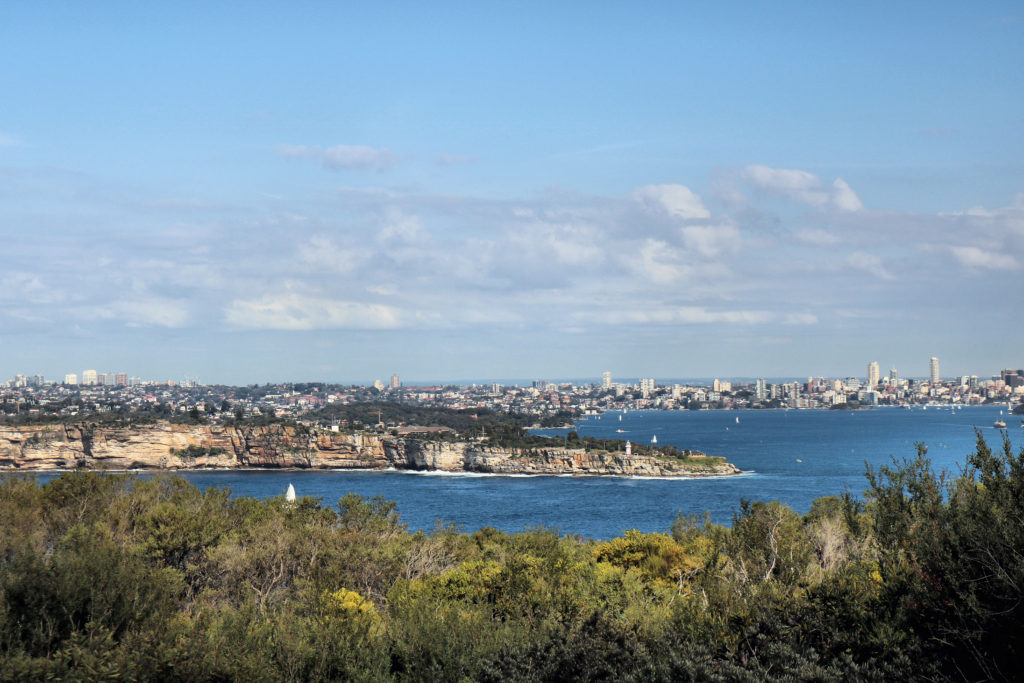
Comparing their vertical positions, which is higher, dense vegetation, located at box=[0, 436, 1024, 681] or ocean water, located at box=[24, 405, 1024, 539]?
dense vegetation, located at box=[0, 436, 1024, 681]

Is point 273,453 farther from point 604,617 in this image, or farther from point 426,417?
point 604,617

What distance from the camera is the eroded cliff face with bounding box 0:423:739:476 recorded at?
76250mm

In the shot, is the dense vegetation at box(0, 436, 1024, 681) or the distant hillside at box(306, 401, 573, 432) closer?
the dense vegetation at box(0, 436, 1024, 681)

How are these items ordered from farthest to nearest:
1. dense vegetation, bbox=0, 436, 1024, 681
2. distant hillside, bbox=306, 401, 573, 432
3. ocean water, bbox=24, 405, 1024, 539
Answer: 1. distant hillside, bbox=306, 401, 573, 432
2. ocean water, bbox=24, 405, 1024, 539
3. dense vegetation, bbox=0, 436, 1024, 681

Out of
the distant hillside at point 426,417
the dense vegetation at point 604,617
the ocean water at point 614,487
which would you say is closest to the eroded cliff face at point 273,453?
the ocean water at point 614,487

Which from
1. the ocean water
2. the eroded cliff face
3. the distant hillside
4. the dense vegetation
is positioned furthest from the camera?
the distant hillside

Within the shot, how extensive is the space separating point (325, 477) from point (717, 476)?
118 feet

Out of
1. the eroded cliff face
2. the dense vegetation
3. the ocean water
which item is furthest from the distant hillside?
the dense vegetation

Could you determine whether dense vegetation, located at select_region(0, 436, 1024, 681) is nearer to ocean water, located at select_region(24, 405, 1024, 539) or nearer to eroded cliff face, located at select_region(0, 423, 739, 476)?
ocean water, located at select_region(24, 405, 1024, 539)

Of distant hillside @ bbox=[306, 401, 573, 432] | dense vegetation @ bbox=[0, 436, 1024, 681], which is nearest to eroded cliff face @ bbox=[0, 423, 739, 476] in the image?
distant hillside @ bbox=[306, 401, 573, 432]

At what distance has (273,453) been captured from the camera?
84500 mm

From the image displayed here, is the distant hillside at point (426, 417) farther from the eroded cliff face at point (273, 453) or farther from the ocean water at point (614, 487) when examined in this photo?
the ocean water at point (614, 487)

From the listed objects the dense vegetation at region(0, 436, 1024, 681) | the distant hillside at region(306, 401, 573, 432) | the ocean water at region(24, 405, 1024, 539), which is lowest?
the ocean water at region(24, 405, 1024, 539)

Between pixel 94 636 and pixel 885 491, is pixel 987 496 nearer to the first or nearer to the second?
pixel 885 491
